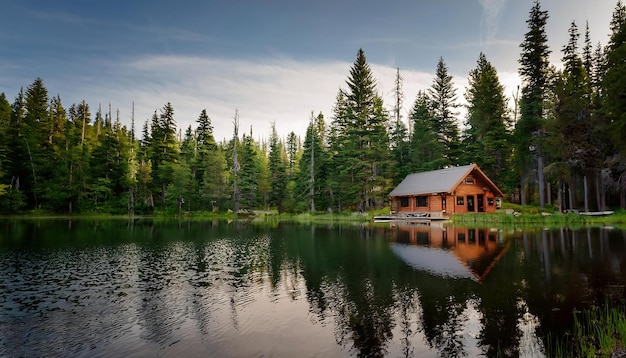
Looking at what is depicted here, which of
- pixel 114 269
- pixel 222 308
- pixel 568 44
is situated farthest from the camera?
pixel 568 44

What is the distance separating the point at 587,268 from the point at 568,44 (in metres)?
44.5

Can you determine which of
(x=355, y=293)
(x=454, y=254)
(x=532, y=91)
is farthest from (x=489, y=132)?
(x=355, y=293)

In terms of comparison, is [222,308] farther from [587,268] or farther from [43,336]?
[587,268]

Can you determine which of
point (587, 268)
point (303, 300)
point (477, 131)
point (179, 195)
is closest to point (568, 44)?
point (477, 131)

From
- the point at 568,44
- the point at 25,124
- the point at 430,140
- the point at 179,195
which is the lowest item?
the point at 179,195

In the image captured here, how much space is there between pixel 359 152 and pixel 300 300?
37812 mm

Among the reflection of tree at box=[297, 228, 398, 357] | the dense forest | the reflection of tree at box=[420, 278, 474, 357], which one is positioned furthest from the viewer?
the dense forest

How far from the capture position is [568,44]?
4547cm

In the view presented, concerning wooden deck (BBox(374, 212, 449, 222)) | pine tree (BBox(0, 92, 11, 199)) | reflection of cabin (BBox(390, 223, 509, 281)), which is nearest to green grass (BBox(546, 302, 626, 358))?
reflection of cabin (BBox(390, 223, 509, 281))

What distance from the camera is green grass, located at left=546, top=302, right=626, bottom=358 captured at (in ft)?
20.1

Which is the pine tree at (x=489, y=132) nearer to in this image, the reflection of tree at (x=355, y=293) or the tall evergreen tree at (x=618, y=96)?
the tall evergreen tree at (x=618, y=96)

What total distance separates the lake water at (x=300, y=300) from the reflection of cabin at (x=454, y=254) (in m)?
0.10

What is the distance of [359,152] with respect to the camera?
46.9 meters

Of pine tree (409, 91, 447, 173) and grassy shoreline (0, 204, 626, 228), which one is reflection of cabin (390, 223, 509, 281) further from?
pine tree (409, 91, 447, 173)
